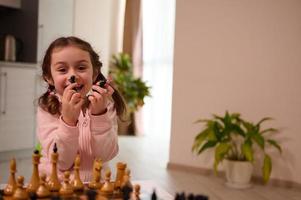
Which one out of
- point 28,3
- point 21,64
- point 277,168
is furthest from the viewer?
point 28,3

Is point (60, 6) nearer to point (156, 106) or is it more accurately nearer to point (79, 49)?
point (156, 106)

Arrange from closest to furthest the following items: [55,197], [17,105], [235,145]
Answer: [55,197]
[235,145]
[17,105]

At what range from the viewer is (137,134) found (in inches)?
202

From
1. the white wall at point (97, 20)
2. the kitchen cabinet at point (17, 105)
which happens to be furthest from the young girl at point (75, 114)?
the white wall at point (97, 20)

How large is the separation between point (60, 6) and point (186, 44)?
4.27 feet

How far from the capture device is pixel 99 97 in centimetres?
93

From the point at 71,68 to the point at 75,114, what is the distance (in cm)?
15

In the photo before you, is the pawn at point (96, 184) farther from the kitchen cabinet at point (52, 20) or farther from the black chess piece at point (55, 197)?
the kitchen cabinet at point (52, 20)

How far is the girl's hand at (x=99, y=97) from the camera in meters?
0.93

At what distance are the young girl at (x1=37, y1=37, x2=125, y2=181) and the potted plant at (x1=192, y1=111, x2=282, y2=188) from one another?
154 cm

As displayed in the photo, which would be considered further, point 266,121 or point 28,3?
point 28,3

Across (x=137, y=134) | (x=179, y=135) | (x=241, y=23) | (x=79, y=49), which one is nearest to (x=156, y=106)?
(x=137, y=134)

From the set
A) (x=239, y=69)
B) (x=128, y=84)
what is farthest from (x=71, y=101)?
(x=128, y=84)

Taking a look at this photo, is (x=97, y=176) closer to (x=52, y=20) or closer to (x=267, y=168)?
(x=267, y=168)
